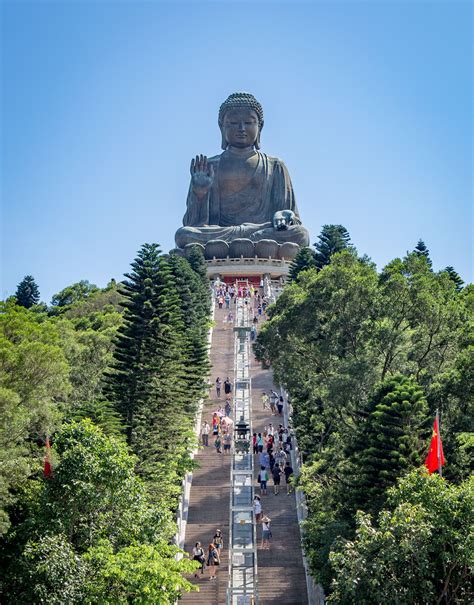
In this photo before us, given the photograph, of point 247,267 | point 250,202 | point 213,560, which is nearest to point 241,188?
point 250,202

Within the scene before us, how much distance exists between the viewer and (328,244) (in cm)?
3466

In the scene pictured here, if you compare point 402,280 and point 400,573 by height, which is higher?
point 402,280

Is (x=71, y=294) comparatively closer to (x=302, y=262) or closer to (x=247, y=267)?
(x=247, y=267)

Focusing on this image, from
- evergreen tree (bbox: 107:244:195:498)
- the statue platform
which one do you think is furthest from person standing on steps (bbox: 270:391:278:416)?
the statue platform

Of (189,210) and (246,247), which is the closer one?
(246,247)

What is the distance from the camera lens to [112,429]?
1686cm

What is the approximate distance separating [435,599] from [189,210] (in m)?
38.6

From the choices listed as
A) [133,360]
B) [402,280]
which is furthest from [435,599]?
[133,360]

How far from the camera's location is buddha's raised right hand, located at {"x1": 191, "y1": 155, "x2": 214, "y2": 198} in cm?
4709

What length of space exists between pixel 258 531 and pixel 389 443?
4.50 m

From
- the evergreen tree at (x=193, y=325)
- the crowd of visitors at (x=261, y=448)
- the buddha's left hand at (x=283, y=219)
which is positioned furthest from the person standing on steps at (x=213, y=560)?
the buddha's left hand at (x=283, y=219)

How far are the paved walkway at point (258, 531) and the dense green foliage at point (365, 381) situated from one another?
90 cm

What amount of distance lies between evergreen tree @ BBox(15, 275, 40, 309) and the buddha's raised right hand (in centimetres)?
1004

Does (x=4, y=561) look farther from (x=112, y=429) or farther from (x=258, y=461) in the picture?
(x=258, y=461)
